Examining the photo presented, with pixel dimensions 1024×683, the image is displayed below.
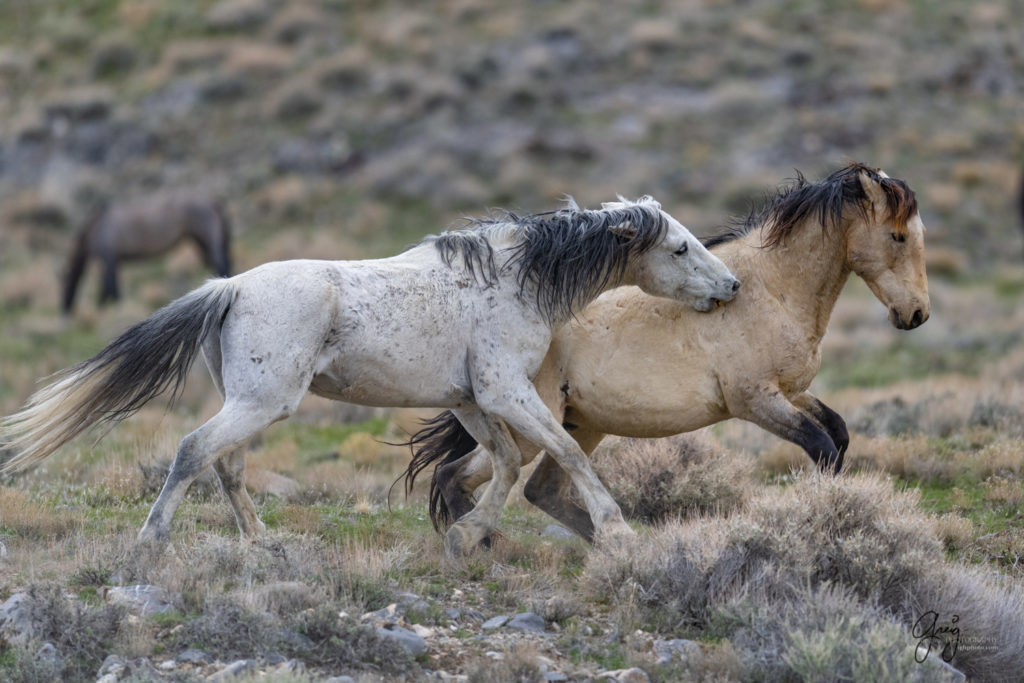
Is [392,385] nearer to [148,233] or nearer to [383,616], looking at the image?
[383,616]

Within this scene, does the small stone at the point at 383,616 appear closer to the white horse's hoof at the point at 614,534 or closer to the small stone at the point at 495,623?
the small stone at the point at 495,623

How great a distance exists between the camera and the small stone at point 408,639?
17.1ft

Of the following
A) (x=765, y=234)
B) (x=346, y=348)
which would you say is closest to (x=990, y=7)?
(x=765, y=234)

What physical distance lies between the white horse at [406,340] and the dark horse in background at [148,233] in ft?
51.4

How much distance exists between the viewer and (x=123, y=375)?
240 inches

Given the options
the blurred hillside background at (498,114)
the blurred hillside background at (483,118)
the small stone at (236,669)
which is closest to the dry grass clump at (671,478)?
the small stone at (236,669)

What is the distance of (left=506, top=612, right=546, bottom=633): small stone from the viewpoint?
5.59 meters

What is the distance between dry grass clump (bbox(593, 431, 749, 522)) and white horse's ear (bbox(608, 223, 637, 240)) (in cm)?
207

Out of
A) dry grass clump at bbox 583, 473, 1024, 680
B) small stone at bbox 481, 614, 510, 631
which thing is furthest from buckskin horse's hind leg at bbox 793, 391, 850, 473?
small stone at bbox 481, 614, 510, 631

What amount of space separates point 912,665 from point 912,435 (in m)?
5.85

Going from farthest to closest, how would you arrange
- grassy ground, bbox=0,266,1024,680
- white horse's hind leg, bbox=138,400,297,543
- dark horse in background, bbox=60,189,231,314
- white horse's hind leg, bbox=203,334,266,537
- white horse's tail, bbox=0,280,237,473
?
dark horse in background, bbox=60,189,231,314 < white horse's hind leg, bbox=203,334,266,537 < white horse's tail, bbox=0,280,237,473 < white horse's hind leg, bbox=138,400,297,543 < grassy ground, bbox=0,266,1024,680

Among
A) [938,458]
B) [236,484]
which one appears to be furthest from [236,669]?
[938,458]

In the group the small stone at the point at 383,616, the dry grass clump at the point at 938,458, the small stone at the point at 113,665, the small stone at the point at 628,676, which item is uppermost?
the small stone at the point at 113,665

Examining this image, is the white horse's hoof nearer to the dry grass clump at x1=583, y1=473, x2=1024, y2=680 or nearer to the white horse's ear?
the dry grass clump at x1=583, y1=473, x2=1024, y2=680
